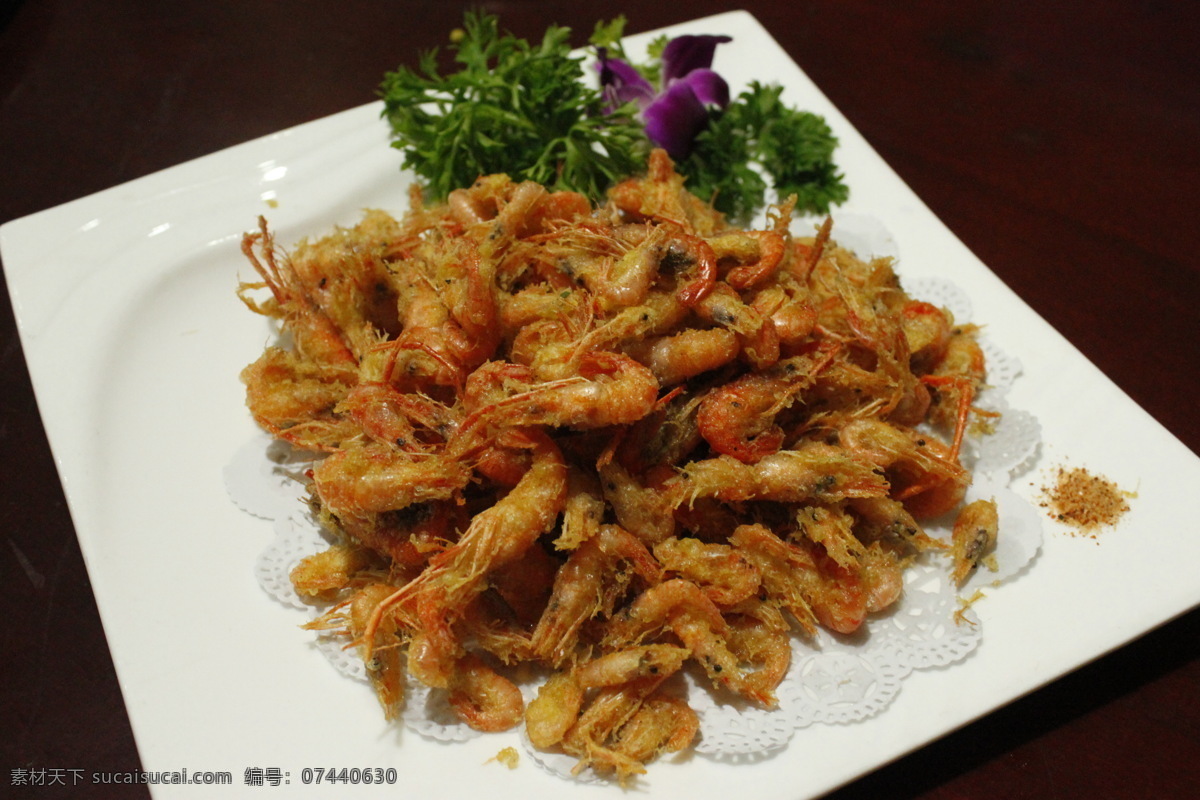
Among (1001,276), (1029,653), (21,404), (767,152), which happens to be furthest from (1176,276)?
(21,404)

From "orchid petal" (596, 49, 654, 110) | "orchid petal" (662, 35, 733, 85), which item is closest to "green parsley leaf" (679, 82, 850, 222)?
"orchid petal" (662, 35, 733, 85)

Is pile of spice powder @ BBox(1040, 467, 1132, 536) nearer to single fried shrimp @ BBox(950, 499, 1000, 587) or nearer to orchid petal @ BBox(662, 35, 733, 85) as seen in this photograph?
single fried shrimp @ BBox(950, 499, 1000, 587)

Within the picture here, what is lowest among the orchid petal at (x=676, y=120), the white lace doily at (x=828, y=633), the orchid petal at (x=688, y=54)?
the white lace doily at (x=828, y=633)

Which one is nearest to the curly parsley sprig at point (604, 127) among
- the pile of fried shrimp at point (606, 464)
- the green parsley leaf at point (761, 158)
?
the green parsley leaf at point (761, 158)

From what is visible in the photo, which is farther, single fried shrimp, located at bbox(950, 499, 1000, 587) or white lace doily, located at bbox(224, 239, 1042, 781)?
single fried shrimp, located at bbox(950, 499, 1000, 587)

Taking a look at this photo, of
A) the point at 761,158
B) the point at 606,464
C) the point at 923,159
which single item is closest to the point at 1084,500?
the point at 606,464

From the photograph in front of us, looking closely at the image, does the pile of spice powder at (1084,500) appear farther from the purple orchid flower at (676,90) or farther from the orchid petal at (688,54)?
the orchid petal at (688,54)

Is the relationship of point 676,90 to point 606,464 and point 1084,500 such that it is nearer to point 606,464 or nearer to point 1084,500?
point 606,464
